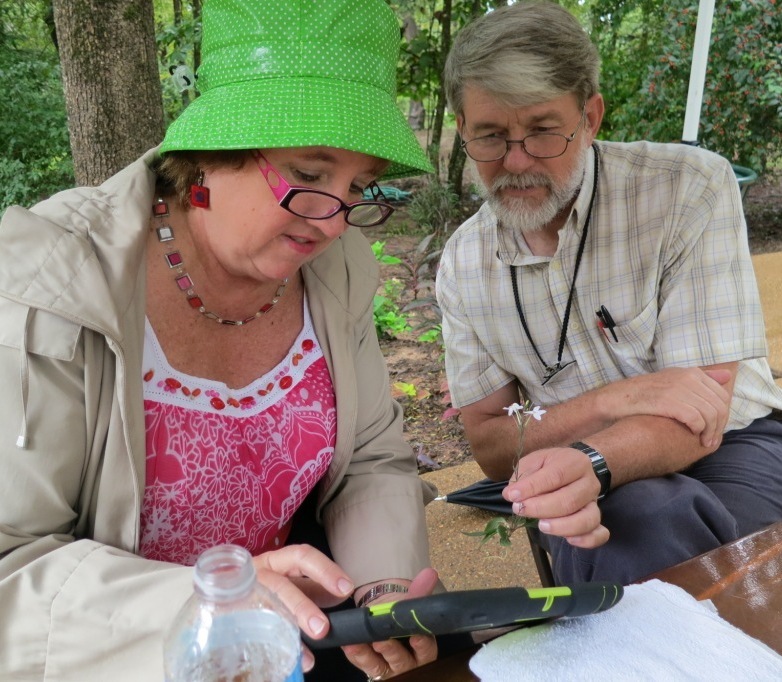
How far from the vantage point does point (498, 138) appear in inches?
93.9

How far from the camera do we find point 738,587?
53.7 inches

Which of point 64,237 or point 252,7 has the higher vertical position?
point 252,7

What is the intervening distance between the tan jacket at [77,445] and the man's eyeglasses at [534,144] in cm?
111

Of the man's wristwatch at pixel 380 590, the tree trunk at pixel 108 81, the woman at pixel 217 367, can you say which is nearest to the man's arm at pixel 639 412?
the woman at pixel 217 367

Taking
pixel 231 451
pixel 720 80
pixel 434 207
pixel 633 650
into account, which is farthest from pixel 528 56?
pixel 434 207

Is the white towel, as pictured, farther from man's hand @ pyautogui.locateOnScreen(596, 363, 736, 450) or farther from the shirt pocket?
the shirt pocket

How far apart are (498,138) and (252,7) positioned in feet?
3.38

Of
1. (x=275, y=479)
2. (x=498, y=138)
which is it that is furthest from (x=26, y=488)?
(x=498, y=138)

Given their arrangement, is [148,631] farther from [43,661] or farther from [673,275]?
[673,275]

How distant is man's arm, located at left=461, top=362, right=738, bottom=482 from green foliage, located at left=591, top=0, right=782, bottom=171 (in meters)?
5.23

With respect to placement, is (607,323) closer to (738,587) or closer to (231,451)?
(738,587)

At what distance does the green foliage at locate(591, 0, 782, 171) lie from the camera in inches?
255

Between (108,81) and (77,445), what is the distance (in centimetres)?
188

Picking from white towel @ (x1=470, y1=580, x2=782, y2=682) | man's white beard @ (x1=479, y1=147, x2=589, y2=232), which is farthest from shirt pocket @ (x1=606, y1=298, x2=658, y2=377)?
white towel @ (x1=470, y1=580, x2=782, y2=682)
